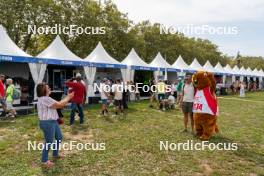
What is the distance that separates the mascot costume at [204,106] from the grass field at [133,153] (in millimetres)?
341

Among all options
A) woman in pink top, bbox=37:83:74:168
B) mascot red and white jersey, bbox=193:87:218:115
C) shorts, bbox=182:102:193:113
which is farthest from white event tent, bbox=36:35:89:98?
woman in pink top, bbox=37:83:74:168

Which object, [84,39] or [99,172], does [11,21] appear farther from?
[99,172]

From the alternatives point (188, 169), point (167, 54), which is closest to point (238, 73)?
point (167, 54)

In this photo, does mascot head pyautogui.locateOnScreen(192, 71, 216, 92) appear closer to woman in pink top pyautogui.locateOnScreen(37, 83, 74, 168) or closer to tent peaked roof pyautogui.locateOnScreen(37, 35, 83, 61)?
woman in pink top pyautogui.locateOnScreen(37, 83, 74, 168)

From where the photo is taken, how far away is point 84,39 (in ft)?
→ 111

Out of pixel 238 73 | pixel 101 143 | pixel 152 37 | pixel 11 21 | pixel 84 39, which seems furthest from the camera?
pixel 152 37

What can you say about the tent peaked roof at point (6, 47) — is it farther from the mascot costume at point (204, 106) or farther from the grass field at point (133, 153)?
the mascot costume at point (204, 106)

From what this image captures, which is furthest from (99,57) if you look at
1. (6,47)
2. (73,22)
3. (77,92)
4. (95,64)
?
(73,22)

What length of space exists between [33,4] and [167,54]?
913 inches

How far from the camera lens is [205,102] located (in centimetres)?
898

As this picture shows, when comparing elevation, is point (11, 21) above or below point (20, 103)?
above

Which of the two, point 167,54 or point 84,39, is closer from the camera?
point 84,39

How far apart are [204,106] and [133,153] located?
8.82ft

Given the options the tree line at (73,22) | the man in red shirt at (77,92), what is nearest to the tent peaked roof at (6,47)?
the man in red shirt at (77,92)
